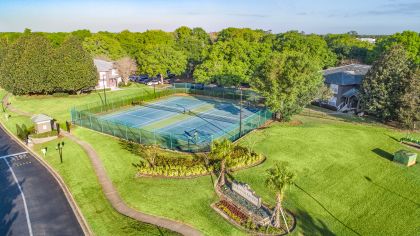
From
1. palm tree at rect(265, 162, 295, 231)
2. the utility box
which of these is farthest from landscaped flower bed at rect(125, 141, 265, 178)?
the utility box

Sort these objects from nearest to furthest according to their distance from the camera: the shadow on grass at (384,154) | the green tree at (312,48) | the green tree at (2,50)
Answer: the shadow on grass at (384,154) < the green tree at (2,50) < the green tree at (312,48)

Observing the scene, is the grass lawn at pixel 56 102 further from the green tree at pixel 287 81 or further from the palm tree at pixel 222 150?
the palm tree at pixel 222 150

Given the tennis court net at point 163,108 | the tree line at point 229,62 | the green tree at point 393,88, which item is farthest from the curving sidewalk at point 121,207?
the green tree at point 393,88

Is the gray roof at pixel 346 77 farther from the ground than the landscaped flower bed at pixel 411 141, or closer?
farther from the ground

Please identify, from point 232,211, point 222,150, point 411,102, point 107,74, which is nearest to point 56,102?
point 107,74

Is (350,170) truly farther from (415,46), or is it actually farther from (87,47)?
(87,47)

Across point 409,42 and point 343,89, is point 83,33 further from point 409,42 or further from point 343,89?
point 409,42

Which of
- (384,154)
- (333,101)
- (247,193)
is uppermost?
(333,101)
